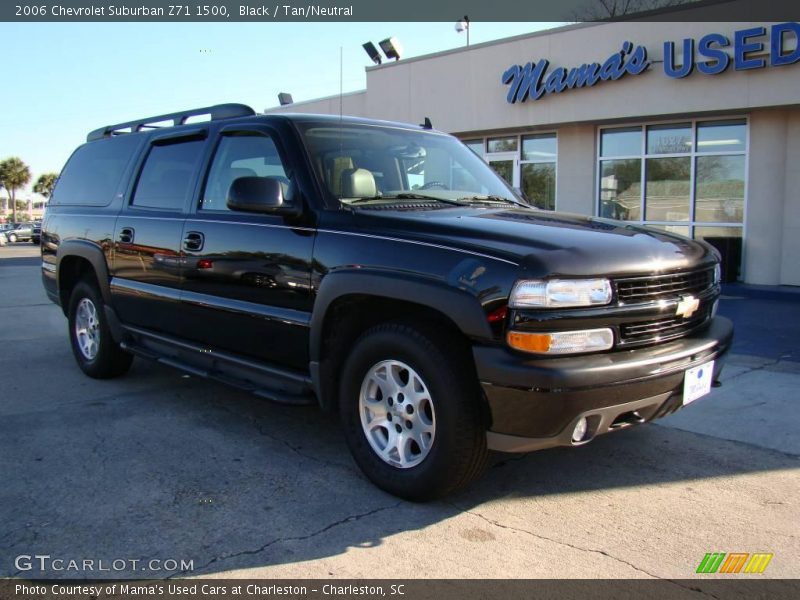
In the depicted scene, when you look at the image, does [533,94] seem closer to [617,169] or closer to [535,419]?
[617,169]

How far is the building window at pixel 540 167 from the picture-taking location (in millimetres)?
14742

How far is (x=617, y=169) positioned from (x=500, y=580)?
1216 cm

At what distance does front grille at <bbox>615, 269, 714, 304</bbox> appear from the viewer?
3.14 m

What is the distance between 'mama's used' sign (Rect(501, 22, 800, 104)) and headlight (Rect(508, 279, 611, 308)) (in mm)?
9779

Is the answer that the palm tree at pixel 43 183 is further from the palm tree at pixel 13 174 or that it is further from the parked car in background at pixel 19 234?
the parked car in background at pixel 19 234

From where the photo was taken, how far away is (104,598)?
8.62 feet

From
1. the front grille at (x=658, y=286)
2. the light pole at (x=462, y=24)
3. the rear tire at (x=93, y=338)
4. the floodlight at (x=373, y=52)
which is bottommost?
the rear tire at (x=93, y=338)

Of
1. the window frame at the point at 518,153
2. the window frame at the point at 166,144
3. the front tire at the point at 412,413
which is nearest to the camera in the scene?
the front tire at the point at 412,413

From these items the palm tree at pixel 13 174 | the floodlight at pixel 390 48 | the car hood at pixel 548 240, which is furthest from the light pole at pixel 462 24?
the palm tree at pixel 13 174

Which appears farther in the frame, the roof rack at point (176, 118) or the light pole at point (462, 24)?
the light pole at point (462, 24)

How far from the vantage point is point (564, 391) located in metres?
2.89

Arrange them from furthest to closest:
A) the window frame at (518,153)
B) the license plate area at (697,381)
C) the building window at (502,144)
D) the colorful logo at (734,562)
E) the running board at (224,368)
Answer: the building window at (502,144) < the window frame at (518,153) < the running board at (224,368) < the license plate area at (697,381) < the colorful logo at (734,562)

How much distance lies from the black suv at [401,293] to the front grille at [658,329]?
0.03ft

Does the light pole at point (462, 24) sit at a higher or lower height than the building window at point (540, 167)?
higher
